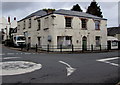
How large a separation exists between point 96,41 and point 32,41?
12.5 meters

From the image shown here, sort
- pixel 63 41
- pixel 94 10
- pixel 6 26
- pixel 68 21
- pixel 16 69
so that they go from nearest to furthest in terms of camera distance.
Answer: pixel 16 69 < pixel 63 41 < pixel 68 21 < pixel 94 10 < pixel 6 26

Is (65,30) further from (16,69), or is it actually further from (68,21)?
(16,69)

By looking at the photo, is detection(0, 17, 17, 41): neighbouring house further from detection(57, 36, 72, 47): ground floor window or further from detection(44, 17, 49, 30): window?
detection(57, 36, 72, 47): ground floor window

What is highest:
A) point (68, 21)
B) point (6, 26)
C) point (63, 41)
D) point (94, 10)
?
point (94, 10)

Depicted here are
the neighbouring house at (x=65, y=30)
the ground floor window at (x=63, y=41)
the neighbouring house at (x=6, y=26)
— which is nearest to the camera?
the neighbouring house at (x=65, y=30)

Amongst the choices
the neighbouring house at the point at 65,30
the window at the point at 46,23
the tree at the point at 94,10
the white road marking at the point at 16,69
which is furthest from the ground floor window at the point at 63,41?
the tree at the point at 94,10

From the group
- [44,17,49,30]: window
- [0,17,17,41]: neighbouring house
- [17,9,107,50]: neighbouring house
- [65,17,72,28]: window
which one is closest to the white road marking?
[17,9,107,50]: neighbouring house

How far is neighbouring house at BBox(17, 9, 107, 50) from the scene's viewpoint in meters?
27.2

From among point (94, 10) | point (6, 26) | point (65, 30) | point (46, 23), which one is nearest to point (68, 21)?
point (65, 30)

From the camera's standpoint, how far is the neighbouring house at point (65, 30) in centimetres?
2717

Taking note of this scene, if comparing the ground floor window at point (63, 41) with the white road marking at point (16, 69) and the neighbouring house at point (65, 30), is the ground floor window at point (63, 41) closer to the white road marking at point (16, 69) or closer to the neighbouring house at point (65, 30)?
the neighbouring house at point (65, 30)

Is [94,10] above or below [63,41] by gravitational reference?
above

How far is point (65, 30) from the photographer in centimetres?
2778

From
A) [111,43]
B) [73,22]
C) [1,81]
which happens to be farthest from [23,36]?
[1,81]
